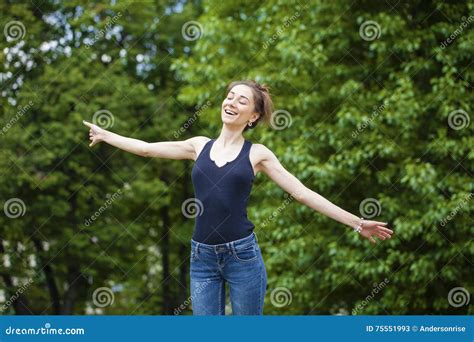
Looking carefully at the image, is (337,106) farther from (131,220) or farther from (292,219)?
(131,220)

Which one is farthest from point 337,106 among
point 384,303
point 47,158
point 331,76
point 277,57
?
point 47,158

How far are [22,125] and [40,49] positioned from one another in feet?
5.39

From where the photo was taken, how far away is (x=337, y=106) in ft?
39.1

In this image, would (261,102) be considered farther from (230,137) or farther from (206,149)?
(206,149)
